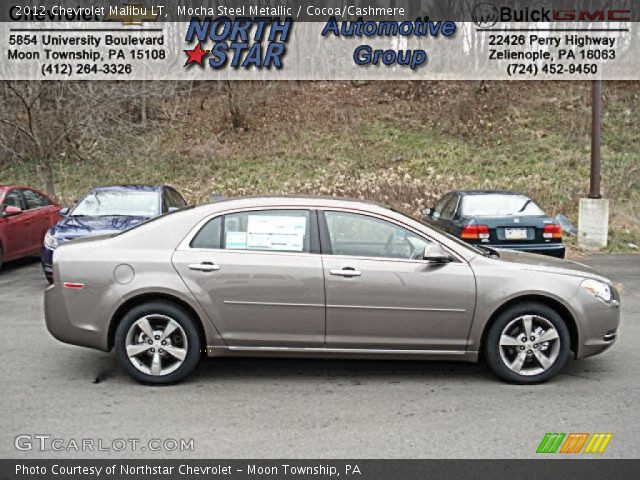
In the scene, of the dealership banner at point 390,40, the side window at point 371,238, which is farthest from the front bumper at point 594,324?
the dealership banner at point 390,40

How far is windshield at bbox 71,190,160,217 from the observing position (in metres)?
9.97

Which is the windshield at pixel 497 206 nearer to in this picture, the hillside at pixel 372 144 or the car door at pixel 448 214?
the car door at pixel 448 214

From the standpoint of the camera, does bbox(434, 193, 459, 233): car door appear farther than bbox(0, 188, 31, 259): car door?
No

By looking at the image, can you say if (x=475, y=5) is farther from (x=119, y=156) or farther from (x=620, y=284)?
(x=620, y=284)

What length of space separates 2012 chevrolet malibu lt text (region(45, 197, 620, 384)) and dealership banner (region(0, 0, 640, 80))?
17.6 m

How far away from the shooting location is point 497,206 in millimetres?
10477

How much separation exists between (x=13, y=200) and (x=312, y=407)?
868cm

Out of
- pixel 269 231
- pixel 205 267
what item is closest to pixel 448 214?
pixel 269 231

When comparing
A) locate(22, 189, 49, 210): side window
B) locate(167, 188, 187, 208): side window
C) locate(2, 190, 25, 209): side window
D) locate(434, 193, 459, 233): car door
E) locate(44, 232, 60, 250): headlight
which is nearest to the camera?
locate(44, 232, 60, 250): headlight

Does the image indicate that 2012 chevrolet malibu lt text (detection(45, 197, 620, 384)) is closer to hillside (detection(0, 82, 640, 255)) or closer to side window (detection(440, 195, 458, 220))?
side window (detection(440, 195, 458, 220))

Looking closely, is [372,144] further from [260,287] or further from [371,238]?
[260,287]
